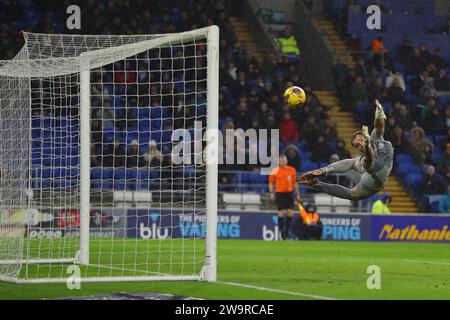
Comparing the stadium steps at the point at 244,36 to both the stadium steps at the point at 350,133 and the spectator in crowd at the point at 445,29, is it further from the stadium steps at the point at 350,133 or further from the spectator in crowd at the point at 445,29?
the spectator in crowd at the point at 445,29

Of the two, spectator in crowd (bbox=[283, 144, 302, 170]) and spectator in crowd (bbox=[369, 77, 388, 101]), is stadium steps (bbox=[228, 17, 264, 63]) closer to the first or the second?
spectator in crowd (bbox=[369, 77, 388, 101])

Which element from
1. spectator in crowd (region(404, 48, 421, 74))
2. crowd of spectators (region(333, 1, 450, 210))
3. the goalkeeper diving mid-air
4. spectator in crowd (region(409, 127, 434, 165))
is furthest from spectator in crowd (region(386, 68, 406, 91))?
the goalkeeper diving mid-air

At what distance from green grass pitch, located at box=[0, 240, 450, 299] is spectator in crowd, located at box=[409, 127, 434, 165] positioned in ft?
25.9

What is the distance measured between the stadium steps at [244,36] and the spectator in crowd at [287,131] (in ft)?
14.7

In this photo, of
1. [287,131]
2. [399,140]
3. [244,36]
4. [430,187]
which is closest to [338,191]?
[430,187]

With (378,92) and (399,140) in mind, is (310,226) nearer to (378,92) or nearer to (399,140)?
(399,140)

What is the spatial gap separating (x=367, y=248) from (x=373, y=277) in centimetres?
828

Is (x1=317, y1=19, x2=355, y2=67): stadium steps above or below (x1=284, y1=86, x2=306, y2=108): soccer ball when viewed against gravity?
above

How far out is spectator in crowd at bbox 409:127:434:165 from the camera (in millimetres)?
28672

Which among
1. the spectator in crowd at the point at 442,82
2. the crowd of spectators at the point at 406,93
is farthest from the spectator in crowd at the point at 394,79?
the spectator in crowd at the point at 442,82

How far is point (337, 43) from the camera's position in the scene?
33.2 meters

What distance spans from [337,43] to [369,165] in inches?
769

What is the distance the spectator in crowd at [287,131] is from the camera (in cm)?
2792
